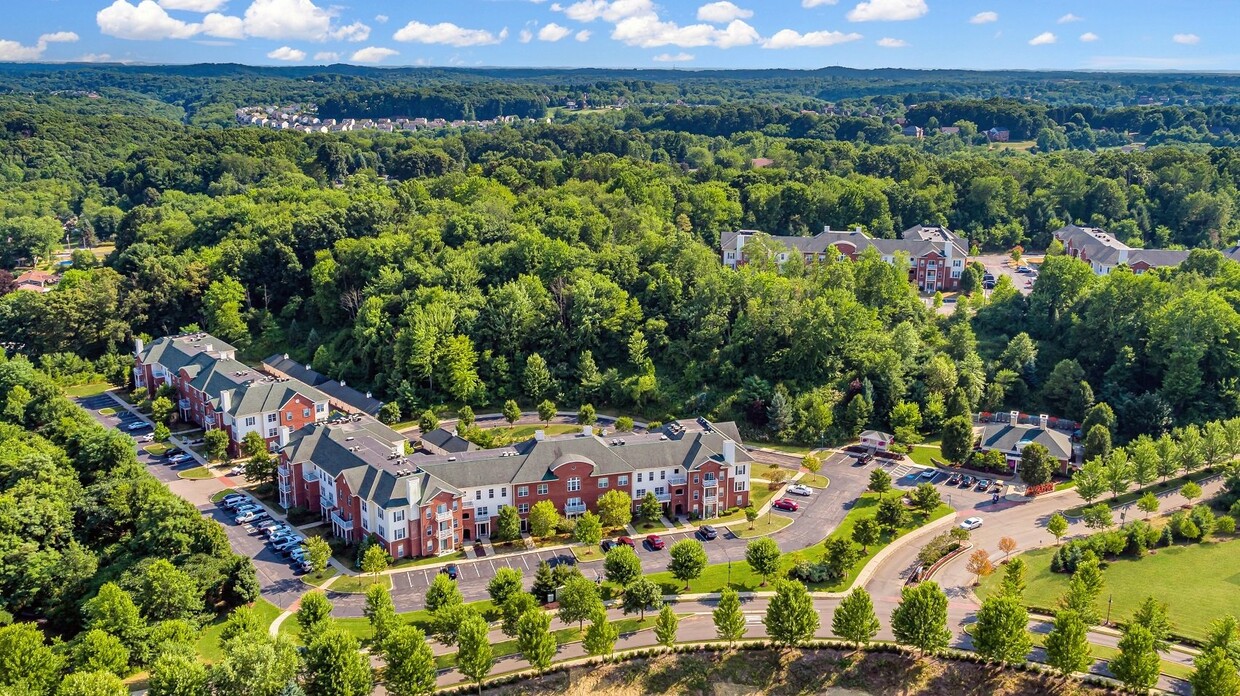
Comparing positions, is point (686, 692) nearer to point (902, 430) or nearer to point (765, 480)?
point (765, 480)

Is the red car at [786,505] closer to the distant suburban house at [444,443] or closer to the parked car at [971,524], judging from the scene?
the parked car at [971,524]

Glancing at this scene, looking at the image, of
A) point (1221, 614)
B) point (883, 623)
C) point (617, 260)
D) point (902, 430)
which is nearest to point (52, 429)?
point (617, 260)

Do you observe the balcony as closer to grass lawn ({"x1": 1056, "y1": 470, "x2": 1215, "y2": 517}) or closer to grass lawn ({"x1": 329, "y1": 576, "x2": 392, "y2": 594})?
grass lawn ({"x1": 329, "y1": 576, "x2": 392, "y2": 594})

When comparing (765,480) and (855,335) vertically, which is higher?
(855,335)

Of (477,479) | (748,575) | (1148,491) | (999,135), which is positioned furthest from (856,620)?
(999,135)

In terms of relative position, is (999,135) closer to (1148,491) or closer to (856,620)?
(1148,491)
